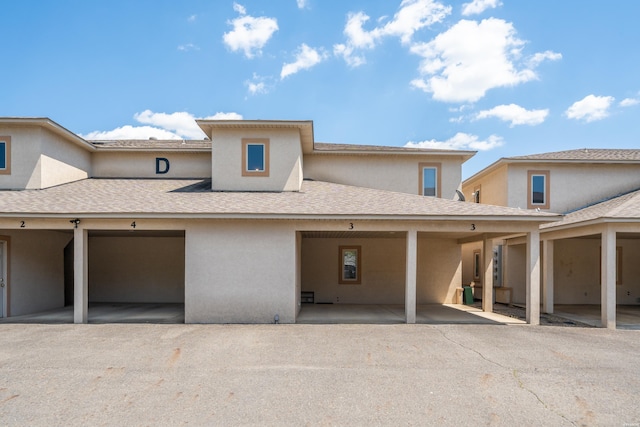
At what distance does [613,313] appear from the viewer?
10641 mm

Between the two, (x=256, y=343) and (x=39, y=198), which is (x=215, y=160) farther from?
(x=256, y=343)

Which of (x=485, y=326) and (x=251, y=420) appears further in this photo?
(x=485, y=326)

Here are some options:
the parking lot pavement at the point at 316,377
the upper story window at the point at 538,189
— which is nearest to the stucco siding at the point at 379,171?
the upper story window at the point at 538,189

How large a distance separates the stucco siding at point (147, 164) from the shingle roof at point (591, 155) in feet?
43.2

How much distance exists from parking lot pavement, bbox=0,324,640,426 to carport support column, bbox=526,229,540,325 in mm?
1228

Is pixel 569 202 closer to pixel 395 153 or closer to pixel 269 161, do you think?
pixel 395 153

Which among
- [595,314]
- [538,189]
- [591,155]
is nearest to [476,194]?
[538,189]

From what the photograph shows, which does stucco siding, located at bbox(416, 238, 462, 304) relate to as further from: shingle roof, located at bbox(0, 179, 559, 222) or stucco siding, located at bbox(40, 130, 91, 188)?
stucco siding, located at bbox(40, 130, 91, 188)

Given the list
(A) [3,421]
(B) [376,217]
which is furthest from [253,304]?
(A) [3,421]

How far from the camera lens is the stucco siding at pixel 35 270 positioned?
1209cm

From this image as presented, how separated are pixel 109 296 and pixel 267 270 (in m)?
9.10

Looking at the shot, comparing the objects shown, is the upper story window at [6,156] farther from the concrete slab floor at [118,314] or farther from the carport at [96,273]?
the concrete slab floor at [118,314]

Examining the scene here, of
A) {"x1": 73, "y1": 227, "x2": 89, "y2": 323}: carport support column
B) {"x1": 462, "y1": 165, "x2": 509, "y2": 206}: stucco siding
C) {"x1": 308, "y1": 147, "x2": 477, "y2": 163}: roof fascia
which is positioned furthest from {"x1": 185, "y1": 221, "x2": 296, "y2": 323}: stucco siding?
{"x1": 462, "y1": 165, "x2": 509, "y2": 206}: stucco siding

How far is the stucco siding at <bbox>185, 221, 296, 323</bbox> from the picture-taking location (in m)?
10.8
